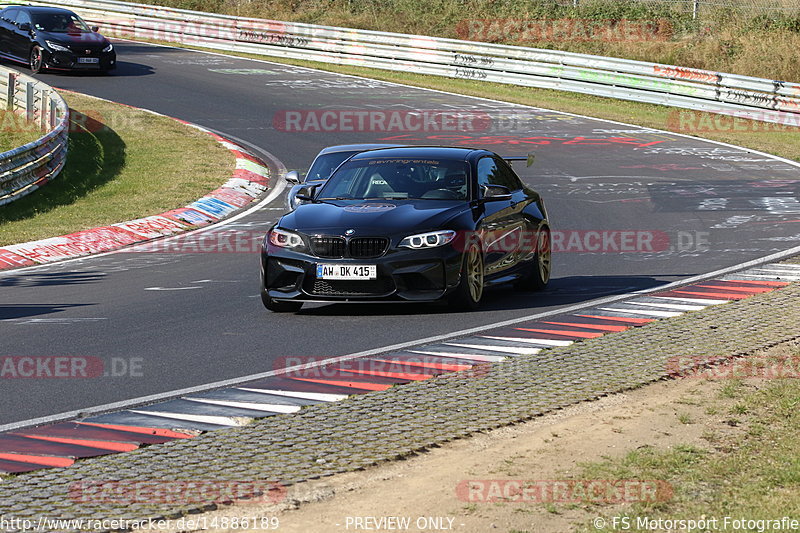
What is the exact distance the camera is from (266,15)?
1925 inches

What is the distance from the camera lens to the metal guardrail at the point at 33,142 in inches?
796

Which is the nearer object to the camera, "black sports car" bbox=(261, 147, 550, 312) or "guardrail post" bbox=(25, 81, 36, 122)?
"black sports car" bbox=(261, 147, 550, 312)

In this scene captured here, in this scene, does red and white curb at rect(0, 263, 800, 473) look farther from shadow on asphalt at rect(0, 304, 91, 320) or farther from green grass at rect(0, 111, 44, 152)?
green grass at rect(0, 111, 44, 152)

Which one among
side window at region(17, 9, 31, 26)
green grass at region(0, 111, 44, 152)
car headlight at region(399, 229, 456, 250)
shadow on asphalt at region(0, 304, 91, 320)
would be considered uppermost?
side window at region(17, 9, 31, 26)

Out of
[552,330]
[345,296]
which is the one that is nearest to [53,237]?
[345,296]

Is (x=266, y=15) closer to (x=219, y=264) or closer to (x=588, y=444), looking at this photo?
(x=219, y=264)

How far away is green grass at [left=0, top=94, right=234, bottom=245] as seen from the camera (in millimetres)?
19453

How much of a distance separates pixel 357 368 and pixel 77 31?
28.3m

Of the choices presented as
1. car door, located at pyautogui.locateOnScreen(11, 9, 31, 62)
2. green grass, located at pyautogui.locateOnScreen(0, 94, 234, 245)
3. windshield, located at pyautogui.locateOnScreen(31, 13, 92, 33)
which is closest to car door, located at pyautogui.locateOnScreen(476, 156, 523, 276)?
green grass, located at pyautogui.locateOnScreen(0, 94, 234, 245)

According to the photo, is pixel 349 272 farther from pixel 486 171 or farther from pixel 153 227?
pixel 153 227

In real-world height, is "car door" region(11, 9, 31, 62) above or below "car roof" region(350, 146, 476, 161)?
below

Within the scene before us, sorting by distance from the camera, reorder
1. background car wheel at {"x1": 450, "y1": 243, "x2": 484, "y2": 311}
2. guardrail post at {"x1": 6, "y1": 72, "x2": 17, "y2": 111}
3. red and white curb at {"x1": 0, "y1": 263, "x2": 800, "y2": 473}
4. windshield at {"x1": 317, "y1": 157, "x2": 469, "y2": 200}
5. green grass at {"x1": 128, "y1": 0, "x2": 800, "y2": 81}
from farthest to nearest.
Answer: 1. green grass at {"x1": 128, "y1": 0, "x2": 800, "y2": 81}
2. guardrail post at {"x1": 6, "y1": 72, "x2": 17, "y2": 111}
3. windshield at {"x1": 317, "y1": 157, "x2": 469, "y2": 200}
4. background car wheel at {"x1": 450, "y1": 243, "x2": 484, "y2": 311}
5. red and white curb at {"x1": 0, "y1": 263, "x2": 800, "y2": 473}

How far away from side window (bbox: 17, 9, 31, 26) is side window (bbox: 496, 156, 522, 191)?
24.7 metres

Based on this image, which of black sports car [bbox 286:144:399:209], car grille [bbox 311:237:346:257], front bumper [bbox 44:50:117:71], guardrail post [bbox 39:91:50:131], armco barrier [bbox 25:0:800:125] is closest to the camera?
car grille [bbox 311:237:346:257]
